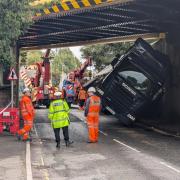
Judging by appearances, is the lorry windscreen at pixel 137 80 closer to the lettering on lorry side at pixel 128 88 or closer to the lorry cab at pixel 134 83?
the lorry cab at pixel 134 83

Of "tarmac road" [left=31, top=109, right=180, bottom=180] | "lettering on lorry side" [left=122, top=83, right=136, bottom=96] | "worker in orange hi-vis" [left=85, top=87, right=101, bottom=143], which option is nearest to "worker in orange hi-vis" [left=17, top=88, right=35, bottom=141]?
"tarmac road" [left=31, top=109, right=180, bottom=180]

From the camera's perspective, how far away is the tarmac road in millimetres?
9359

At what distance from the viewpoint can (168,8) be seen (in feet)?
56.8

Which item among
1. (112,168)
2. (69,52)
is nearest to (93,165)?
(112,168)

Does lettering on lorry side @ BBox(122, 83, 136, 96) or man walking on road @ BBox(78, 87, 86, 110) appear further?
man walking on road @ BBox(78, 87, 86, 110)

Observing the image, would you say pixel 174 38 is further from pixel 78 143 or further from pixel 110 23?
pixel 78 143

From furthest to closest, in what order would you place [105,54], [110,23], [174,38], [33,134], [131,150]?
A: 1. [105,54]
2. [174,38]
3. [110,23]
4. [33,134]
5. [131,150]

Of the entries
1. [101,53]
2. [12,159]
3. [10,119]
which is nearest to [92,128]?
[10,119]

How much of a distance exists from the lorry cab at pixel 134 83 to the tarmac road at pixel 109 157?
1.03 meters

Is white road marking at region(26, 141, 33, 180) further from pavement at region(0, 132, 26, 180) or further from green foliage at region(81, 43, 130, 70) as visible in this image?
green foliage at region(81, 43, 130, 70)

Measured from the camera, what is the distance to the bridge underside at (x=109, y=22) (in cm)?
1617

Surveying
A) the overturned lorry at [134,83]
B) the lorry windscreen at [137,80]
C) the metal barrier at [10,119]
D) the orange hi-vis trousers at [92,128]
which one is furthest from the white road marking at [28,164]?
the lorry windscreen at [137,80]

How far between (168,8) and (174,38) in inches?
203

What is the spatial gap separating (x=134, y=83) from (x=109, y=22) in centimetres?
295
